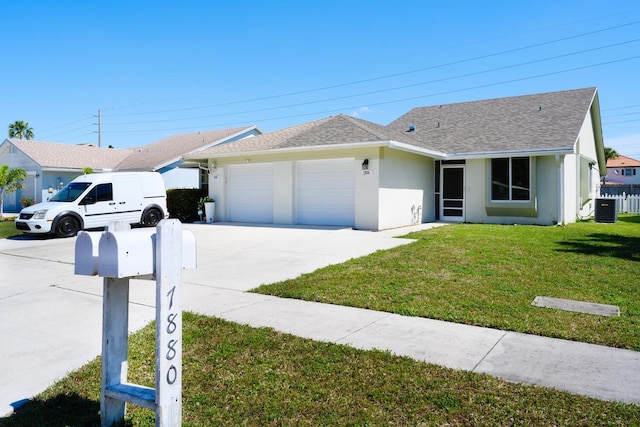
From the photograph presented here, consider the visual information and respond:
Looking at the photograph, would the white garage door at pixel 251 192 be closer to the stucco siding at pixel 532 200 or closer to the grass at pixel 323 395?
the stucco siding at pixel 532 200

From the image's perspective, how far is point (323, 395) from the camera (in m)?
3.30

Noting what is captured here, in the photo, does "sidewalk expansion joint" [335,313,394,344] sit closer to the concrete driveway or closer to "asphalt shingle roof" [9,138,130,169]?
the concrete driveway

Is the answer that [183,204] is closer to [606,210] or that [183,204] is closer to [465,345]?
[465,345]

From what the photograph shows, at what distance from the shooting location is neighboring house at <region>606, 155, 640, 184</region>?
62.0 metres

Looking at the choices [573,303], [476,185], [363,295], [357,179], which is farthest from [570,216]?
[363,295]

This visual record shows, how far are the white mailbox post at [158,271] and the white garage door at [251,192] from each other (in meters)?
15.5

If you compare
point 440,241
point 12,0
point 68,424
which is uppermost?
point 12,0

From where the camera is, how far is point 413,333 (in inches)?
186

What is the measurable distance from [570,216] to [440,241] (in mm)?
10261

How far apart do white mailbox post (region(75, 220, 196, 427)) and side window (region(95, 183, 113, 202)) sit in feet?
46.2

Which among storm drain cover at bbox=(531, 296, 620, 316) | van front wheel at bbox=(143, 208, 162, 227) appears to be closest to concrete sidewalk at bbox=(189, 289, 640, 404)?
storm drain cover at bbox=(531, 296, 620, 316)

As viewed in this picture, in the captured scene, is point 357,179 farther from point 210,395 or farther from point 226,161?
point 210,395

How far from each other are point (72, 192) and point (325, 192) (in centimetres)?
906

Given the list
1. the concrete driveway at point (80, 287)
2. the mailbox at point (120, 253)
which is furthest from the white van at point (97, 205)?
the mailbox at point (120, 253)
